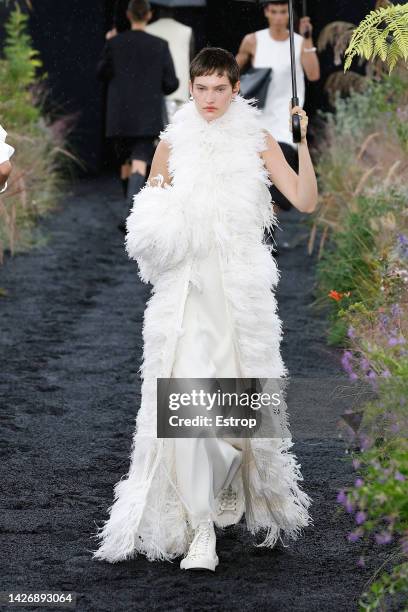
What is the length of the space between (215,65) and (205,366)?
3.60ft

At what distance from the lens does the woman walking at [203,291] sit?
4.67 meters

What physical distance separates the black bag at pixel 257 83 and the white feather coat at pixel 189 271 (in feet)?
18.0

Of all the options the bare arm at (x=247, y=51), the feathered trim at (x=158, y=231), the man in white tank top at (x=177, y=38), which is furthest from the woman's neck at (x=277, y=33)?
the feathered trim at (x=158, y=231)

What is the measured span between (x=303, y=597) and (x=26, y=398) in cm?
300

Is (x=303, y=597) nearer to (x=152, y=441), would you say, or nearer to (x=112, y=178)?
(x=152, y=441)

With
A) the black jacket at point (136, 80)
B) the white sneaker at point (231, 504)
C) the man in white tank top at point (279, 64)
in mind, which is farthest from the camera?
the black jacket at point (136, 80)

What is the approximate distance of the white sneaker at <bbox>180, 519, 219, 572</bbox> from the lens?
454 cm

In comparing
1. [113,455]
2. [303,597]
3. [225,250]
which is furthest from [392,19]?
[303,597]

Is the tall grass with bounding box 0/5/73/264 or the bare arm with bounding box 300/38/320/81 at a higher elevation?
the bare arm with bounding box 300/38/320/81

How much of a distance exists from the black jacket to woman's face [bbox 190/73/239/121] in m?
6.65

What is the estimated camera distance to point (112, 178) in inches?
704

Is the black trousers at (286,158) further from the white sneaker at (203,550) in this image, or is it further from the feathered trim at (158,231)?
the white sneaker at (203,550)

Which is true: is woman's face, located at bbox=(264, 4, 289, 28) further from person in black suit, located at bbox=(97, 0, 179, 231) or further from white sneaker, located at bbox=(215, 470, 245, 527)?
white sneaker, located at bbox=(215, 470, 245, 527)

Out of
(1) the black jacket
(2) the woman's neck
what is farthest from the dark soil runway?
(2) the woman's neck
